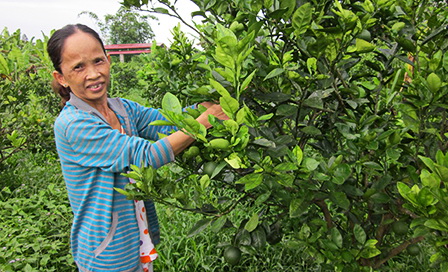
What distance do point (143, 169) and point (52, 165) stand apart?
4.05 m

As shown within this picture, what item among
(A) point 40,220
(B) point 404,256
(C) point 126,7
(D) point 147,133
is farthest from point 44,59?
(B) point 404,256

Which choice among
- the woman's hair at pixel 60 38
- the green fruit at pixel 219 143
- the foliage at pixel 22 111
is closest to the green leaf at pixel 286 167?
the green fruit at pixel 219 143

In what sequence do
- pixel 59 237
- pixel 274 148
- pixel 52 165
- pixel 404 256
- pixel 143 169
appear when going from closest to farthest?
pixel 274 148, pixel 143 169, pixel 404 256, pixel 59 237, pixel 52 165

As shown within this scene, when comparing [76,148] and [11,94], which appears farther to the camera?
[11,94]

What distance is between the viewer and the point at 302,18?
103 centimetres

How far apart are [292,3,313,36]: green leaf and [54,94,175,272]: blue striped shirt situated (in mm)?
639

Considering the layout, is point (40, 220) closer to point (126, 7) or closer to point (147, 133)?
point (147, 133)

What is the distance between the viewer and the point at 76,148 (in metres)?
1.45

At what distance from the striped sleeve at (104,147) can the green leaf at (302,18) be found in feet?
1.75

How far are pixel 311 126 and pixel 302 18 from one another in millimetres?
330

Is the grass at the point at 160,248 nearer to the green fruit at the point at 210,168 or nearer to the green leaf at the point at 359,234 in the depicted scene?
the green leaf at the point at 359,234

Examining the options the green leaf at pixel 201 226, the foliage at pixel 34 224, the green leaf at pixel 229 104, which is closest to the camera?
the green leaf at pixel 229 104

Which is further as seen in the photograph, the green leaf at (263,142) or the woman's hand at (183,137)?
the woman's hand at (183,137)

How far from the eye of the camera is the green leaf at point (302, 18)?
3.34 feet
